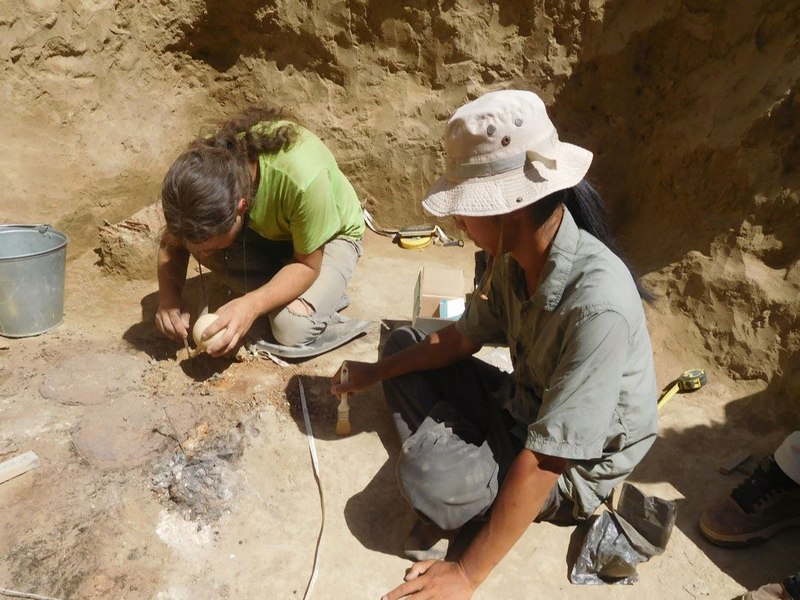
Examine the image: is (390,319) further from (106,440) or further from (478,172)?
(478,172)

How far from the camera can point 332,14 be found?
157 inches

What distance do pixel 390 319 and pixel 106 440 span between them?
1.56 m

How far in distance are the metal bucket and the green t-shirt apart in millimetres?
990

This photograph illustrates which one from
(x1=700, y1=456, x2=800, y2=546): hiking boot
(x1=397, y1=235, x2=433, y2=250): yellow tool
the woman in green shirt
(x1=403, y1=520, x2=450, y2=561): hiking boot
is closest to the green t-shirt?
the woman in green shirt

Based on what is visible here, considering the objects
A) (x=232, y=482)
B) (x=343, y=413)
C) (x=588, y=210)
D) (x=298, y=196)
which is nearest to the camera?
(x=588, y=210)

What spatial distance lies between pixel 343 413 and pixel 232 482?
18.9 inches

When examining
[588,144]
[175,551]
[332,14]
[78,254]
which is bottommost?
[78,254]

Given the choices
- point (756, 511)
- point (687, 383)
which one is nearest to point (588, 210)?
point (756, 511)

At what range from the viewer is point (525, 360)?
1.91m

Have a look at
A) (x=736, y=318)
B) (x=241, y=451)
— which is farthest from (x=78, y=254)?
(x=736, y=318)

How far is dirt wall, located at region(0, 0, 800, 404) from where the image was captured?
299 centimetres

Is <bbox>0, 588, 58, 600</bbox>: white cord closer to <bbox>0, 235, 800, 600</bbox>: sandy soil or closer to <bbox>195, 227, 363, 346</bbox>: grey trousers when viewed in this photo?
<bbox>0, 235, 800, 600</bbox>: sandy soil

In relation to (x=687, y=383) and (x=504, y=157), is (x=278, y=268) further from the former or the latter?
(x=687, y=383)

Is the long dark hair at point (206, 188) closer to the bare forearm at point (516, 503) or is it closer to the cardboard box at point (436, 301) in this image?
the cardboard box at point (436, 301)
